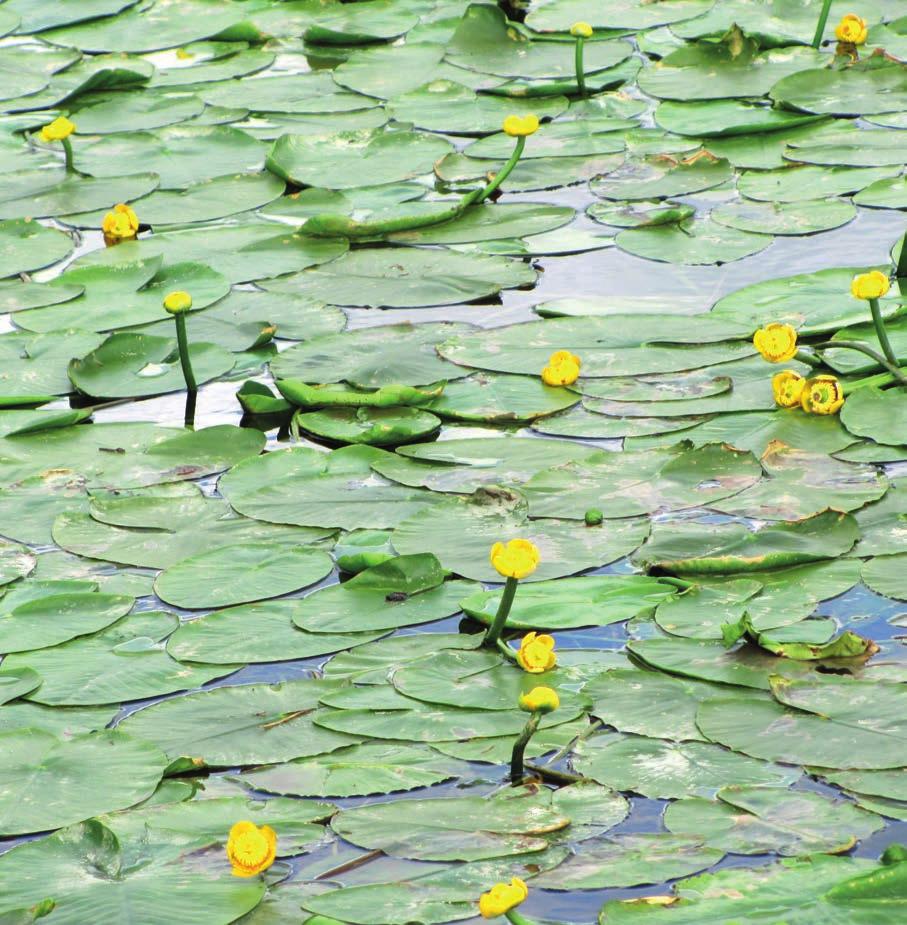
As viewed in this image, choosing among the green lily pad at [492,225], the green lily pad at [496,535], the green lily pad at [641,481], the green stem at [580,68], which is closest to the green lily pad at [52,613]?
the green lily pad at [496,535]

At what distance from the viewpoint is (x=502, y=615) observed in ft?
7.98

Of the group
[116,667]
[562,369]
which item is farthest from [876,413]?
[116,667]

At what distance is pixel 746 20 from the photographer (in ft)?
16.8

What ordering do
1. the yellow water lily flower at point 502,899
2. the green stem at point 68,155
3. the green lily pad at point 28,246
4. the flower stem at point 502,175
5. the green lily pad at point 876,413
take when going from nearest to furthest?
the yellow water lily flower at point 502,899
the green lily pad at point 876,413
the green lily pad at point 28,246
the flower stem at point 502,175
the green stem at point 68,155

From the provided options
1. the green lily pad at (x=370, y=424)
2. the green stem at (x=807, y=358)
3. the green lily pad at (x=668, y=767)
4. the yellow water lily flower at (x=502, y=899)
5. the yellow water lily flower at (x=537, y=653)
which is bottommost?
the green lily pad at (x=668, y=767)

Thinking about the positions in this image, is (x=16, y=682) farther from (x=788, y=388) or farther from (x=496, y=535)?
(x=788, y=388)

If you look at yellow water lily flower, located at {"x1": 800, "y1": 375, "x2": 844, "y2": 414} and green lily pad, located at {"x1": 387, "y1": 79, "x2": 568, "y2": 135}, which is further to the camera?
green lily pad, located at {"x1": 387, "y1": 79, "x2": 568, "y2": 135}

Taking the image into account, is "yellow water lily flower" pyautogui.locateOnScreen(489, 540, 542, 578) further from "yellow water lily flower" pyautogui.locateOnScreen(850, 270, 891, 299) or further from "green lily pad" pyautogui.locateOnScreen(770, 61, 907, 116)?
"green lily pad" pyautogui.locateOnScreen(770, 61, 907, 116)

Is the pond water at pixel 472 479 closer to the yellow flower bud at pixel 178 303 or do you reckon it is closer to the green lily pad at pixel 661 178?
the green lily pad at pixel 661 178

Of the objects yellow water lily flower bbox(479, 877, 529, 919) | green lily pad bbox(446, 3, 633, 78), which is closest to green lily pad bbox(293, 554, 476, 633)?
yellow water lily flower bbox(479, 877, 529, 919)

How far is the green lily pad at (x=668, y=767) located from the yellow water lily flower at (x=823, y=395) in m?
1.00

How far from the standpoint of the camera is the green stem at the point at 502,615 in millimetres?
2393

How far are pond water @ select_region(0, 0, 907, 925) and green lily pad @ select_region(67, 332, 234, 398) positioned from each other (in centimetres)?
1

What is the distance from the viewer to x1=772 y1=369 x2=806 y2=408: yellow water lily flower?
309 cm
